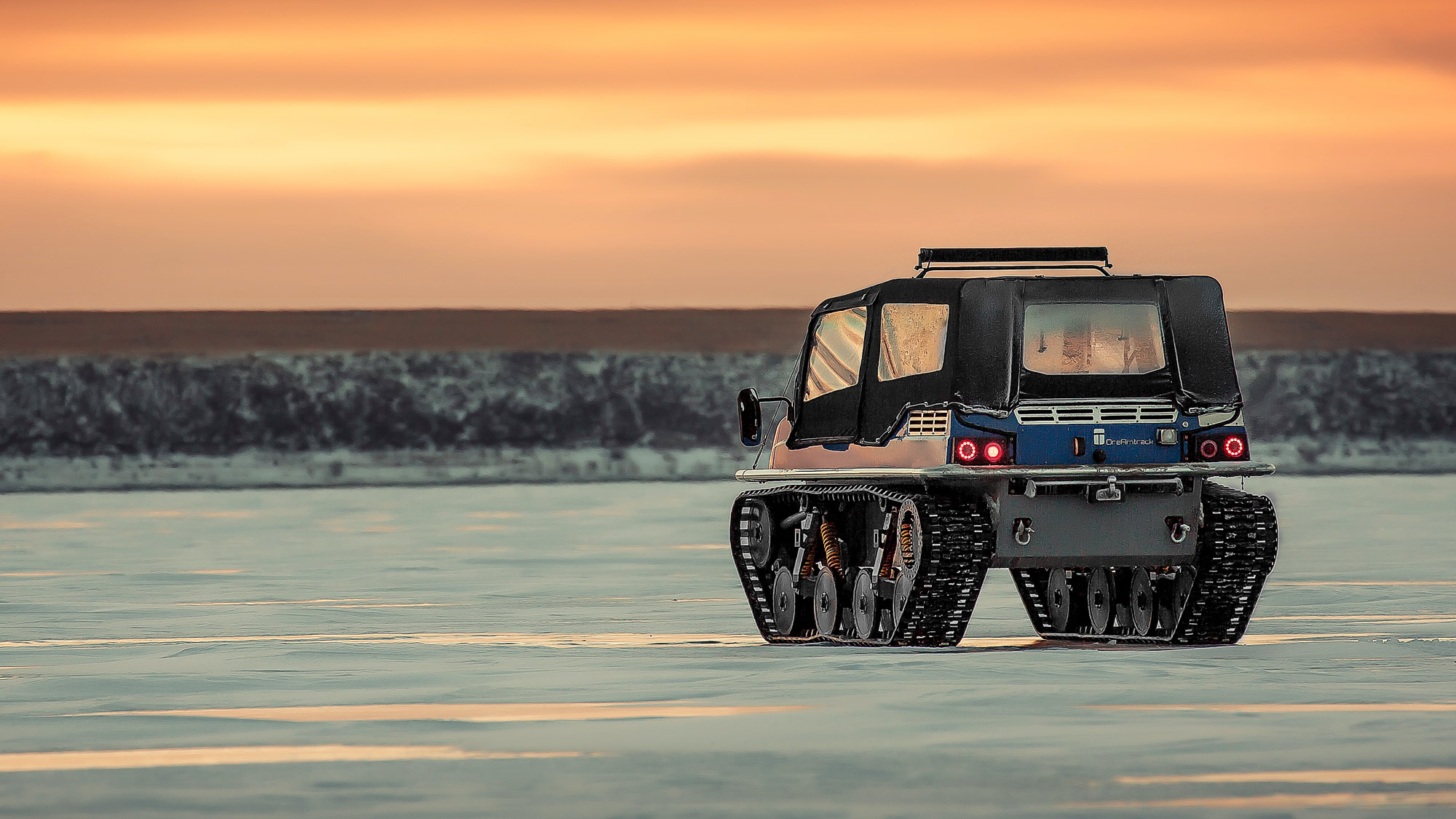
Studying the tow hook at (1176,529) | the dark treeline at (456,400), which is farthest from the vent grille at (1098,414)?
the dark treeline at (456,400)

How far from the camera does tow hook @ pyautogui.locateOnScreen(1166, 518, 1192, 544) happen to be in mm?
16484

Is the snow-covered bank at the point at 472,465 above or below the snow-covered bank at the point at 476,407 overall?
below

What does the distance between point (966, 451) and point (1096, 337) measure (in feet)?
4.33

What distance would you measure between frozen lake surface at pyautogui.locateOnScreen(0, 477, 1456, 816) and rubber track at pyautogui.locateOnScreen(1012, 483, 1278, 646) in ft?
0.88

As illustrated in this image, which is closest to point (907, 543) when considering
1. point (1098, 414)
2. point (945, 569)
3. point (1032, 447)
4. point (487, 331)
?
point (945, 569)

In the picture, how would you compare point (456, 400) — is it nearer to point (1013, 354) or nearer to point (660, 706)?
point (1013, 354)

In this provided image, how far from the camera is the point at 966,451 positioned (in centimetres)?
1600

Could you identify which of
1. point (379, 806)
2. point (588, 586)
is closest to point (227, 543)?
point (588, 586)

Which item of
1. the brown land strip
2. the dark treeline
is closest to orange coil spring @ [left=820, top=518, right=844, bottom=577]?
the dark treeline

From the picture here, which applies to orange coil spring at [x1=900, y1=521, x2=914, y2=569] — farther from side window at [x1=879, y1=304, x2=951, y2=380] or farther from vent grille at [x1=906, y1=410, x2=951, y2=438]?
side window at [x1=879, y1=304, x2=951, y2=380]

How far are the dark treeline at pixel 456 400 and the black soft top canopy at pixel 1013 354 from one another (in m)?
106

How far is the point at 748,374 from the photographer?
140125 mm

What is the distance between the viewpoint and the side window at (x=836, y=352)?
17375 millimetres

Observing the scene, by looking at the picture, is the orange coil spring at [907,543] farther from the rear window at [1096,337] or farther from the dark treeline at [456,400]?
the dark treeline at [456,400]
